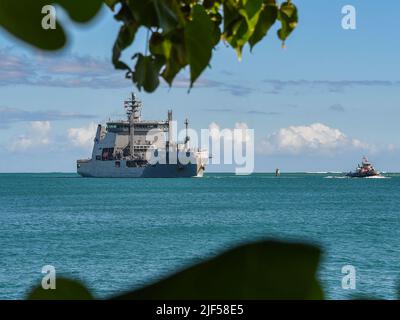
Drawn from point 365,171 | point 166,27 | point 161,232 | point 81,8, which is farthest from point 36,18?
point 365,171

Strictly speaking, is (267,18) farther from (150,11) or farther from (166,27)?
(166,27)

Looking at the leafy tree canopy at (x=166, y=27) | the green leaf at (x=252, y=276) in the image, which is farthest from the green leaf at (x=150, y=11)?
the green leaf at (x=252, y=276)

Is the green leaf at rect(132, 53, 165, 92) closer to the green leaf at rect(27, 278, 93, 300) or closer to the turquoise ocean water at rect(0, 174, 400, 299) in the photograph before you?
the green leaf at rect(27, 278, 93, 300)

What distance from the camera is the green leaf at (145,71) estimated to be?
2.52ft

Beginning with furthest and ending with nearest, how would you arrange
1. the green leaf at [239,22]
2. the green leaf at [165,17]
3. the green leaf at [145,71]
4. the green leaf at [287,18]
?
1. the green leaf at [287,18]
2. the green leaf at [239,22]
3. the green leaf at [145,71]
4. the green leaf at [165,17]

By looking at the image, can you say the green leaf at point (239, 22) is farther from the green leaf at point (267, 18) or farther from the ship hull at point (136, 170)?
the ship hull at point (136, 170)

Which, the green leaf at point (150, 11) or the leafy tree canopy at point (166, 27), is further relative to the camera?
the green leaf at point (150, 11)

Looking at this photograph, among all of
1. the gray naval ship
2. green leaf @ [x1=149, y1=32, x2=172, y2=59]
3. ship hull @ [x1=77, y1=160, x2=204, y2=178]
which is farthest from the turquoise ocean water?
ship hull @ [x1=77, y1=160, x2=204, y2=178]

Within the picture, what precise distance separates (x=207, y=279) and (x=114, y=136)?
179 ft

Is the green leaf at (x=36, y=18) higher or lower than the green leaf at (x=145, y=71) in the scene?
lower

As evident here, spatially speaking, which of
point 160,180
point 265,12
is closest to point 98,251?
point 265,12

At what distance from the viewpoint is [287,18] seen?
1.19 meters
